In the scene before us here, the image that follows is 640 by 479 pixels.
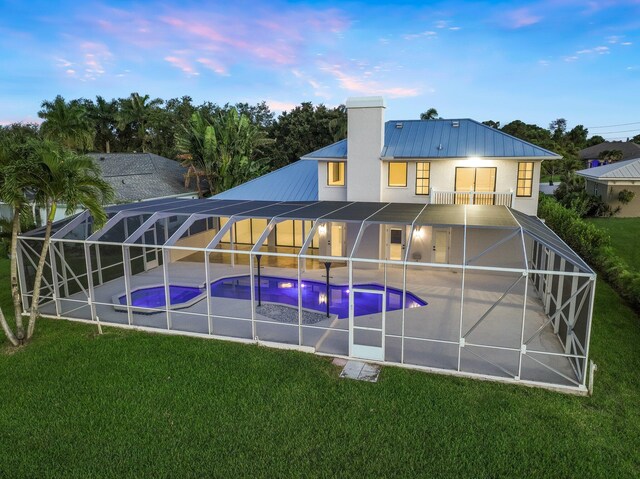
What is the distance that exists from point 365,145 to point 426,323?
10238mm

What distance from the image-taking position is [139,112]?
152ft

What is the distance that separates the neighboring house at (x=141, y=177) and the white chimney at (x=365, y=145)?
46.4ft

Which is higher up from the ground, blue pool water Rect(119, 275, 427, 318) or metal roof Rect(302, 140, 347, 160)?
metal roof Rect(302, 140, 347, 160)

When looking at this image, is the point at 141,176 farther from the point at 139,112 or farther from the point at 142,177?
the point at 139,112

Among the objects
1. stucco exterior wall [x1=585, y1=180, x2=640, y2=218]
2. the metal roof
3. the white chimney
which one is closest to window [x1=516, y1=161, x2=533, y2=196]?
the white chimney

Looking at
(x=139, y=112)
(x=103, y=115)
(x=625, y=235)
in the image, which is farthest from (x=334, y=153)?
(x=103, y=115)

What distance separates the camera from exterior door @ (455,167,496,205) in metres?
19.9

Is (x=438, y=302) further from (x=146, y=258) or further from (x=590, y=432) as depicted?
(x=146, y=258)

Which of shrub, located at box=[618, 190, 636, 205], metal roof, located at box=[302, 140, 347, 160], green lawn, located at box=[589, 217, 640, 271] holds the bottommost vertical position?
green lawn, located at box=[589, 217, 640, 271]

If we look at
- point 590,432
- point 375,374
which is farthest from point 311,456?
point 590,432

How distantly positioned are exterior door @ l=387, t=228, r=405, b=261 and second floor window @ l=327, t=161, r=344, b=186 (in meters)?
3.87

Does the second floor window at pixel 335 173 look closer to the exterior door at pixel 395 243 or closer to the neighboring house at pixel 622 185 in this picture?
the exterior door at pixel 395 243

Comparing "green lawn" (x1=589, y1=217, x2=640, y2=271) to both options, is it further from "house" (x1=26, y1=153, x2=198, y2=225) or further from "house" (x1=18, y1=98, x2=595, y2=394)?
"house" (x1=26, y1=153, x2=198, y2=225)

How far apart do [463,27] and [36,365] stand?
924 inches
